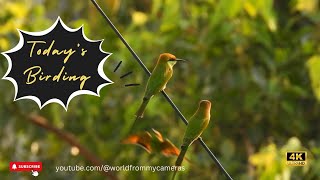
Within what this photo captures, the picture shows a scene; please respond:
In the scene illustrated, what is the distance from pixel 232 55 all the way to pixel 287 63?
2.9 inches

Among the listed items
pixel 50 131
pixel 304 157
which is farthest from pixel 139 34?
pixel 304 157

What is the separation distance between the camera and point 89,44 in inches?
21.0

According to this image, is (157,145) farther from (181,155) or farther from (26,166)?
(26,166)

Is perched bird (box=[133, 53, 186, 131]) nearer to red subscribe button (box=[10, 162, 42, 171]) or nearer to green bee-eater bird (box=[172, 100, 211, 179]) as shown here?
green bee-eater bird (box=[172, 100, 211, 179])

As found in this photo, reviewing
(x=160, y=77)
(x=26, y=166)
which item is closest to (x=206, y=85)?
(x=26, y=166)

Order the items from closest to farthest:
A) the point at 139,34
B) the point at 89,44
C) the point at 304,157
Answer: the point at 89,44 → the point at 304,157 → the point at 139,34

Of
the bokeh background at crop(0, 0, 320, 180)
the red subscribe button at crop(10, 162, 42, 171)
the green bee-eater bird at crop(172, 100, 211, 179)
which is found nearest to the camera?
the green bee-eater bird at crop(172, 100, 211, 179)

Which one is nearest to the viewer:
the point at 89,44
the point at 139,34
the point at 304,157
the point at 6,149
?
the point at 89,44

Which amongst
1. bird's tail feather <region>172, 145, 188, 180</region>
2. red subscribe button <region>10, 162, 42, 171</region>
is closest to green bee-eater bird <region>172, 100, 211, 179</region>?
bird's tail feather <region>172, 145, 188, 180</region>

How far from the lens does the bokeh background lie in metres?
0.79

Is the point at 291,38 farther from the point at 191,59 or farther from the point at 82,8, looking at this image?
the point at 82,8

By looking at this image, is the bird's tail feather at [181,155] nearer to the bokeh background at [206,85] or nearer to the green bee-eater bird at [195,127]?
the green bee-eater bird at [195,127]

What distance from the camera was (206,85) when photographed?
0.89 meters

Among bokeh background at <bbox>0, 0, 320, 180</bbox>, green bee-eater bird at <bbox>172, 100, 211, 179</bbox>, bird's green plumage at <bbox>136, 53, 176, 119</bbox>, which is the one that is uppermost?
bird's green plumage at <bbox>136, 53, 176, 119</bbox>
